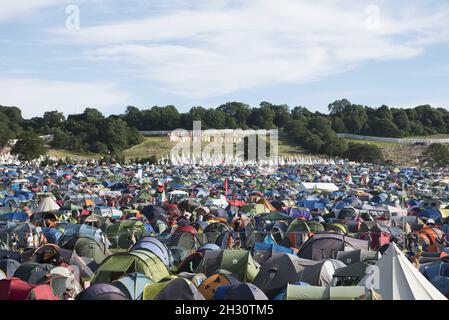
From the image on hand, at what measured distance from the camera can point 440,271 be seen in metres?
13.9

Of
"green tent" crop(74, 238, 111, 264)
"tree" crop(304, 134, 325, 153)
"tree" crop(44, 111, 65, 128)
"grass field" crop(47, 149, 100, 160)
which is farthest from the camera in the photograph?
"tree" crop(44, 111, 65, 128)

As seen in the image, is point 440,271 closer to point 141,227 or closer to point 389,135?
point 141,227

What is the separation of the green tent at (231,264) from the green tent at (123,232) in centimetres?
640

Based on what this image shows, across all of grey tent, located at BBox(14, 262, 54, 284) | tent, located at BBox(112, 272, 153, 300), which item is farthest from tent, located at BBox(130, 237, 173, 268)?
tent, located at BBox(112, 272, 153, 300)

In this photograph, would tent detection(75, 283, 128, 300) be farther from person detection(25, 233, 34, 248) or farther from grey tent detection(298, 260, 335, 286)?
person detection(25, 233, 34, 248)

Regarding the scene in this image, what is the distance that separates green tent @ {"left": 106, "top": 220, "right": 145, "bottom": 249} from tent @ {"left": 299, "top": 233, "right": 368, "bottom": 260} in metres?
6.43

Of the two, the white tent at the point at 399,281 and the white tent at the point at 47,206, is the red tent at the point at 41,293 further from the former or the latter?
the white tent at the point at 47,206

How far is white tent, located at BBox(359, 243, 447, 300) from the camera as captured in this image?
37.9ft

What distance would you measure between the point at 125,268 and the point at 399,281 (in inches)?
230

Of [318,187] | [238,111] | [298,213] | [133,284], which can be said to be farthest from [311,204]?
[238,111]

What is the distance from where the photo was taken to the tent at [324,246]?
17172 mm
